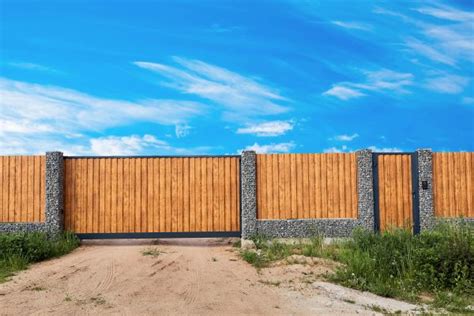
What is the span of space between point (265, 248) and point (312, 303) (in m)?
4.21

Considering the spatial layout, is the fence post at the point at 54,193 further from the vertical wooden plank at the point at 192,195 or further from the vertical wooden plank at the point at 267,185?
the vertical wooden plank at the point at 267,185

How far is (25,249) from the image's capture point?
1115 centimetres

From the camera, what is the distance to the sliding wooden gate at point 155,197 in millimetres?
12836

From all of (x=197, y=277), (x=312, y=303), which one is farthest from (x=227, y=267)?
(x=312, y=303)

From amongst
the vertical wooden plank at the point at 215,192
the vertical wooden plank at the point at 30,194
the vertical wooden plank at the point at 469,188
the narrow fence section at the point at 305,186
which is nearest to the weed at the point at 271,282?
the narrow fence section at the point at 305,186

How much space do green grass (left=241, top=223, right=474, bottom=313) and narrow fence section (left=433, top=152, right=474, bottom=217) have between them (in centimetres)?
371

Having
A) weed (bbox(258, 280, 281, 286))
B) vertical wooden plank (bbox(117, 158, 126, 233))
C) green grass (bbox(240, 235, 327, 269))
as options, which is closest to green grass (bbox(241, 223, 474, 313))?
green grass (bbox(240, 235, 327, 269))

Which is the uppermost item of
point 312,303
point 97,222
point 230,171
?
point 230,171

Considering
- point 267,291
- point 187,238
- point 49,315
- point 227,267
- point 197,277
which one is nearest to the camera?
point 49,315

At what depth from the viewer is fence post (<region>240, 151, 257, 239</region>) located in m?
12.5

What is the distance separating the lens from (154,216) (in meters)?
12.9

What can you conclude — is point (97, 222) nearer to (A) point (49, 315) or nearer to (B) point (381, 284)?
(A) point (49, 315)

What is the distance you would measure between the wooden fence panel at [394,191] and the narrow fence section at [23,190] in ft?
29.9

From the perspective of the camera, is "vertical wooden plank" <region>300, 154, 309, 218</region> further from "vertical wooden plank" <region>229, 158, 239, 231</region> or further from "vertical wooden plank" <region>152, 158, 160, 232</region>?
"vertical wooden plank" <region>152, 158, 160, 232</region>
